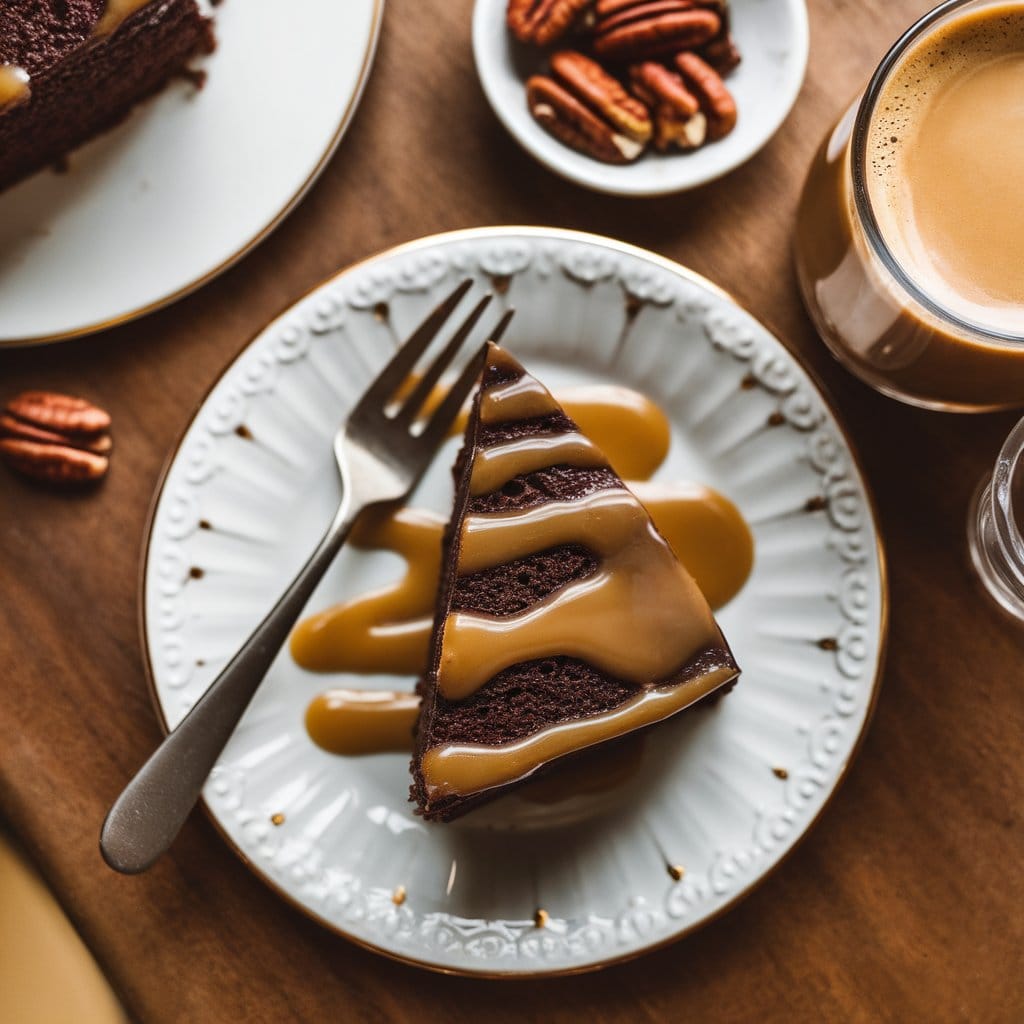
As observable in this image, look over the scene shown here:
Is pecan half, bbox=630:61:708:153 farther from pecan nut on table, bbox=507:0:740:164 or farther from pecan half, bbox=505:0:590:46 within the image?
pecan half, bbox=505:0:590:46

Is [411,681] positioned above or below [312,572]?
below

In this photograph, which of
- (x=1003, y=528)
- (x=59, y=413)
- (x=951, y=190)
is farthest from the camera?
(x=59, y=413)

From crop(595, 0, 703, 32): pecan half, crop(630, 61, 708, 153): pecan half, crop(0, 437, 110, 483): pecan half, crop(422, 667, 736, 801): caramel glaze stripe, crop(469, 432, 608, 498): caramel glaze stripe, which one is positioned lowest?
crop(422, 667, 736, 801): caramel glaze stripe

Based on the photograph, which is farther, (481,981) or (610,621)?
(481,981)

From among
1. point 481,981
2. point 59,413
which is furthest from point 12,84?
point 481,981

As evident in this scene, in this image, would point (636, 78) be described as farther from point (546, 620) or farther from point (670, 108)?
point (546, 620)

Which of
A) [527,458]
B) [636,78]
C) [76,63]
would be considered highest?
[76,63]

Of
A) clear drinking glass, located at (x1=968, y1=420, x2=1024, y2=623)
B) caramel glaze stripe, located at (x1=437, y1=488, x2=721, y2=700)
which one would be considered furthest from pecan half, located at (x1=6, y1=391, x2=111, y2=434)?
clear drinking glass, located at (x1=968, y1=420, x2=1024, y2=623)
